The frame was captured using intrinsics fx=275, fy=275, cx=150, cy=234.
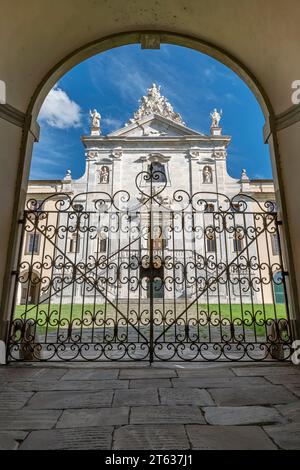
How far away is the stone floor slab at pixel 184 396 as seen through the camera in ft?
6.79

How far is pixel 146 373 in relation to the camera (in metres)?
2.91

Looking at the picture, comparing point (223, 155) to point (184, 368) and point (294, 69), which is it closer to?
point (294, 69)

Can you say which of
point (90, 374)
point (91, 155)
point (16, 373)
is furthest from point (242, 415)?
point (91, 155)

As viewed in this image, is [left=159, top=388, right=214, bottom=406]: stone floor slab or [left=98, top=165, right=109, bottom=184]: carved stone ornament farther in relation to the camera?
[left=98, top=165, right=109, bottom=184]: carved stone ornament

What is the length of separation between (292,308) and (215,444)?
2360mm

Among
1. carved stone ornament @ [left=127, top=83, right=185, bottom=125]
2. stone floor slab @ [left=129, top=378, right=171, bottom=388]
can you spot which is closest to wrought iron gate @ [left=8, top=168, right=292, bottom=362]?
stone floor slab @ [left=129, top=378, right=171, bottom=388]

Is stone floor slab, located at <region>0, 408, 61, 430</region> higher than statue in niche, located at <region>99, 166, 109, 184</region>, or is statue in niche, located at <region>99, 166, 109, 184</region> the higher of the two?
statue in niche, located at <region>99, 166, 109, 184</region>

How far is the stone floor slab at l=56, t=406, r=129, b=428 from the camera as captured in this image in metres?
1.69

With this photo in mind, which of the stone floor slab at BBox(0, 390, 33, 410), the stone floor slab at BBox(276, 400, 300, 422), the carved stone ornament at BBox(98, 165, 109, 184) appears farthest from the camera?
the carved stone ornament at BBox(98, 165, 109, 184)

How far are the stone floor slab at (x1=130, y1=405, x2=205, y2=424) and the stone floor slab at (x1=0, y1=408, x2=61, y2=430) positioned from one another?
52 cm

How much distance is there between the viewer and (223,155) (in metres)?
22.3

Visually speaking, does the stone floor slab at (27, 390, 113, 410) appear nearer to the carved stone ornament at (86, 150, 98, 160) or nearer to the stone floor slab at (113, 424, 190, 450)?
the stone floor slab at (113, 424, 190, 450)

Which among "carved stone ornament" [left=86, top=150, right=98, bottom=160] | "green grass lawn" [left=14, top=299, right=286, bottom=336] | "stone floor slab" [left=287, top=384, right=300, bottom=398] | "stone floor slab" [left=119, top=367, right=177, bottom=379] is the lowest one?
"stone floor slab" [left=119, top=367, right=177, bottom=379]
